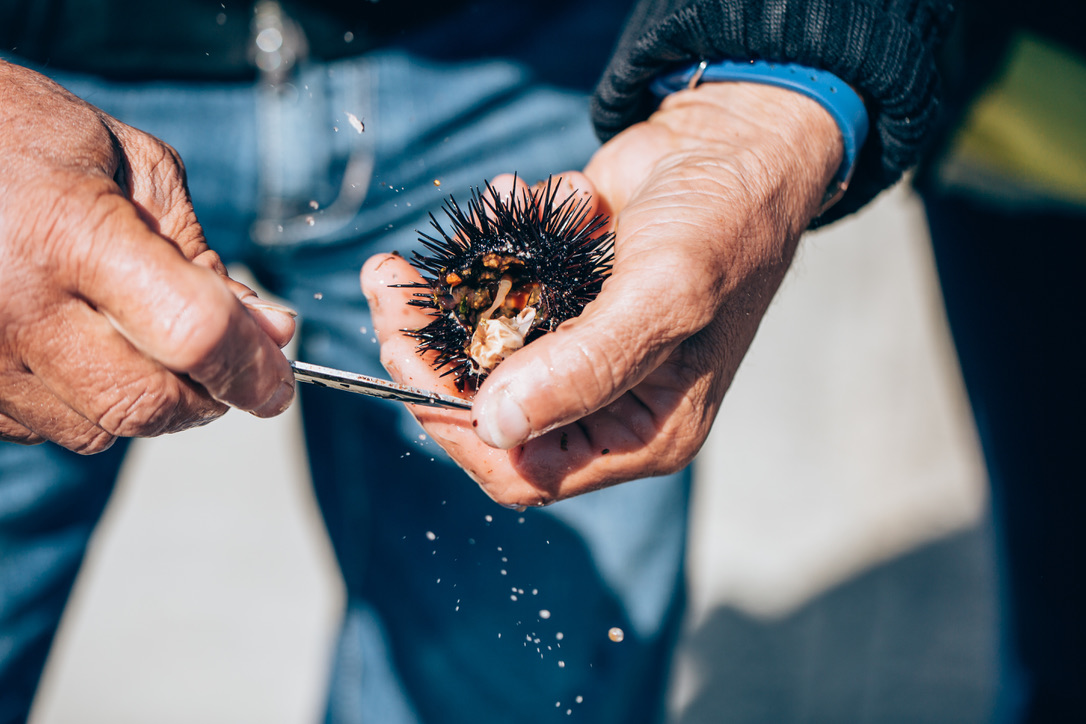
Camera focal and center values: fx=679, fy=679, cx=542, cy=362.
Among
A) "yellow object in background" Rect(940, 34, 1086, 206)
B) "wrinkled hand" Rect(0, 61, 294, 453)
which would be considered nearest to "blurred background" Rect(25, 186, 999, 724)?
"yellow object in background" Rect(940, 34, 1086, 206)

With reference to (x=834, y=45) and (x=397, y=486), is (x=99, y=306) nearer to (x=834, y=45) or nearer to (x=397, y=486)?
(x=397, y=486)

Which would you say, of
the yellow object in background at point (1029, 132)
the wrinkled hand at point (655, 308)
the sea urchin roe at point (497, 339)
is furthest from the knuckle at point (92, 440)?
the yellow object in background at point (1029, 132)

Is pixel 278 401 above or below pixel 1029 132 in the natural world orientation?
above

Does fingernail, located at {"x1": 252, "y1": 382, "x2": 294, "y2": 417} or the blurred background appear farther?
the blurred background

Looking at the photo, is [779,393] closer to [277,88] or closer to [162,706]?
[277,88]

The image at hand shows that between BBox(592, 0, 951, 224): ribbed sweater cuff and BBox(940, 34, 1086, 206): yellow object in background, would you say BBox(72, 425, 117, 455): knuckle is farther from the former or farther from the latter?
BBox(940, 34, 1086, 206): yellow object in background

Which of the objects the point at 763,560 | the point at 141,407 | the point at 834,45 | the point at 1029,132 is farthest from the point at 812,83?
the point at 763,560
